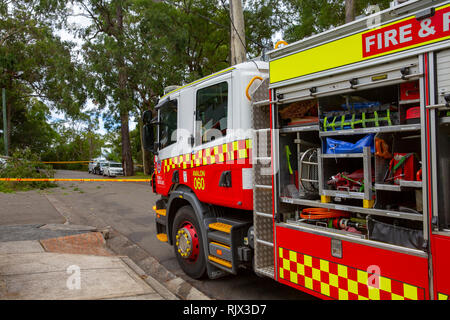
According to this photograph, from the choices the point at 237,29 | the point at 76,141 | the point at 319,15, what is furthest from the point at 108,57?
the point at 76,141

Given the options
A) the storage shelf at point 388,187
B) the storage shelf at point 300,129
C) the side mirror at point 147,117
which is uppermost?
the side mirror at point 147,117

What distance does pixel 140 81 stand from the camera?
24.1 m

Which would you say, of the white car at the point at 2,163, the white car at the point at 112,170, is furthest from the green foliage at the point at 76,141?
the white car at the point at 2,163

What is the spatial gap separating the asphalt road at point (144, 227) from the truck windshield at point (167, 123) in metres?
1.93

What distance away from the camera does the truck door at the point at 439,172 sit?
2529 mm

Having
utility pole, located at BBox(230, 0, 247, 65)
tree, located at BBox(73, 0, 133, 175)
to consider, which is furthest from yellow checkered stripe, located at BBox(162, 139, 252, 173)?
tree, located at BBox(73, 0, 133, 175)

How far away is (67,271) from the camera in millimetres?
5086

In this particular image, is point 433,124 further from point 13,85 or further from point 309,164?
point 13,85

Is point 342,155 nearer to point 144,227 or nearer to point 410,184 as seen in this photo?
point 410,184

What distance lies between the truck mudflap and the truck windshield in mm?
2576

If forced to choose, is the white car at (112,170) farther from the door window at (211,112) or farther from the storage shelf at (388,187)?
the storage shelf at (388,187)

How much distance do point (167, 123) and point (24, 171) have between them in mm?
14436

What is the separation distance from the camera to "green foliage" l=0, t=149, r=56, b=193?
16.9 m
